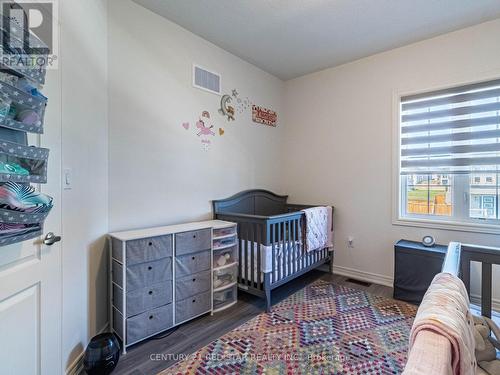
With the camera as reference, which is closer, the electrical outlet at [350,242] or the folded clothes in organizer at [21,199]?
the folded clothes in organizer at [21,199]

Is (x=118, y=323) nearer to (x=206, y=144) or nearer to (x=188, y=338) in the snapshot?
(x=188, y=338)

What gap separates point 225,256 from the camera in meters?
2.43

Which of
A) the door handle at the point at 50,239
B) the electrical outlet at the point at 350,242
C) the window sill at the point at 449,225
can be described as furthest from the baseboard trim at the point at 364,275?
the door handle at the point at 50,239

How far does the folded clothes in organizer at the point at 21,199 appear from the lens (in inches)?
33.4

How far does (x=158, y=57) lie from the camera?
7.46ft

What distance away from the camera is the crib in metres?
2.30

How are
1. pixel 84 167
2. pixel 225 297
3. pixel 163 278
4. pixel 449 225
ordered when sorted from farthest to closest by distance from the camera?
1. pixel 449 225
2. pixel 225 297
3. pixel 163 278
4. pixel 84 167

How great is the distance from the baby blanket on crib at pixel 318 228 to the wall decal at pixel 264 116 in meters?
1.38

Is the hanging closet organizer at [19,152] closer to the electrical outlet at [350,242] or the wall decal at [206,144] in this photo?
the wall decal at [206,144]

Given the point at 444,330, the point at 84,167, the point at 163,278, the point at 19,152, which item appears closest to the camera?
the point at 444,330

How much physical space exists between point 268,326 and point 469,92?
2902 millimetres

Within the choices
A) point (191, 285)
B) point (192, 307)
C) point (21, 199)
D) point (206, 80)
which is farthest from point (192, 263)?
point (206, 80)

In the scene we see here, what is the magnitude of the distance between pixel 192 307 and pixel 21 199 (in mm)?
1559

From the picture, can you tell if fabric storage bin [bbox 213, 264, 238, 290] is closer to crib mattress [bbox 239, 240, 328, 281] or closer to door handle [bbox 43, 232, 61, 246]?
crib mattress [bbox 239, 240, 328, 281]
